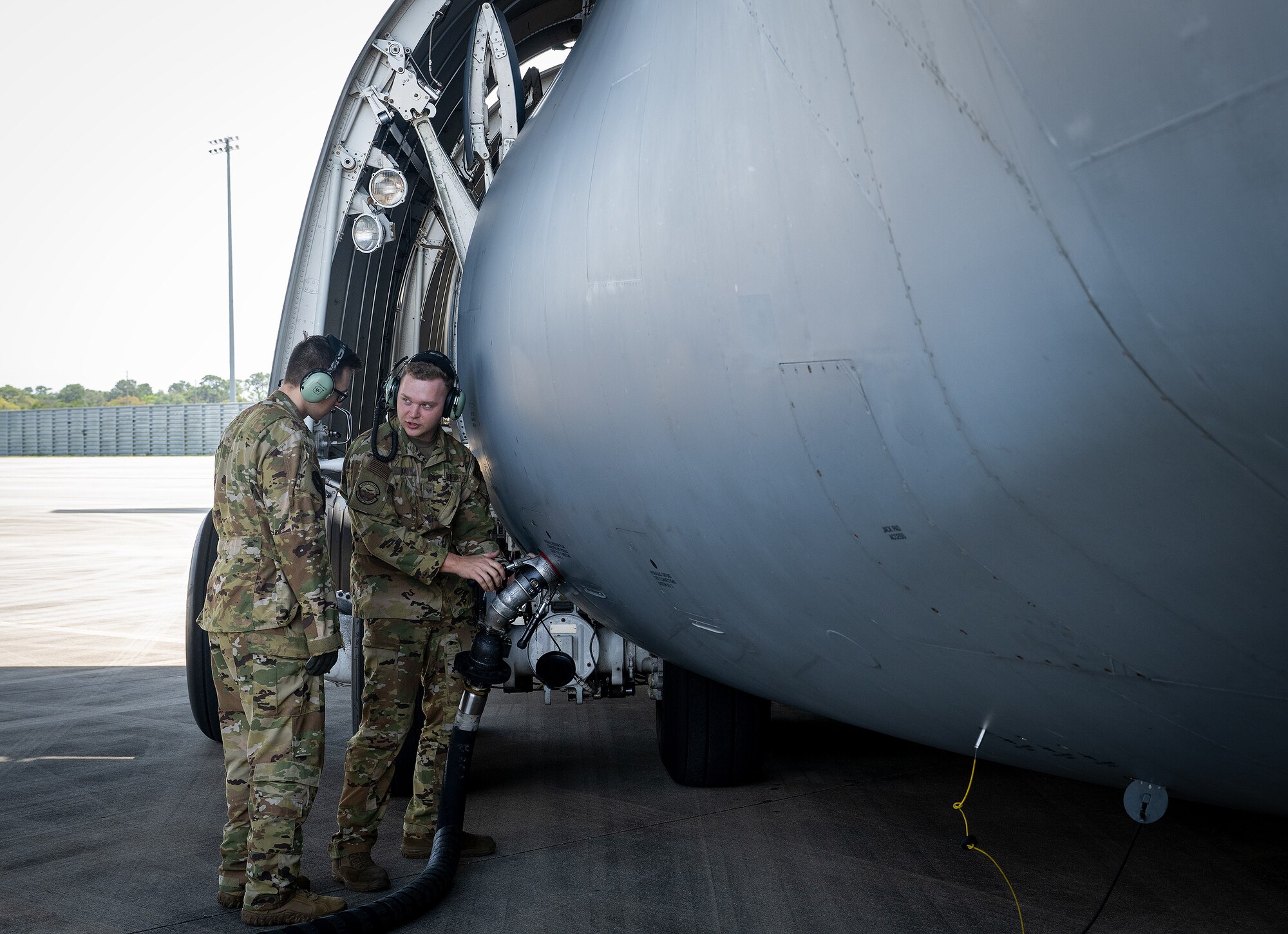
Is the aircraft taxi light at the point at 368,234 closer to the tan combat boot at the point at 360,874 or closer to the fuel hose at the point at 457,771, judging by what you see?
the fuel hose at the point at 457,771

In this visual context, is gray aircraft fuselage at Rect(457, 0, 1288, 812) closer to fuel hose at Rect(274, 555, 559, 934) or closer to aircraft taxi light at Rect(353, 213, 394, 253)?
fuel hose at Rect(274, 555, 559, 934)

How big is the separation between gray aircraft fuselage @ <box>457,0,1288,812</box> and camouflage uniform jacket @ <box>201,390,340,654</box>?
3.66 feet

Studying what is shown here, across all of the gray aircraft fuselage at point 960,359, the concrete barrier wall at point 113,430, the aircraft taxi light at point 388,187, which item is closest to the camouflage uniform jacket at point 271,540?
the gray aircraft fuselage at point 960,359

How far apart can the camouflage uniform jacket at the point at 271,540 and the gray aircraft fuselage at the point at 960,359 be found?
43.9 inches

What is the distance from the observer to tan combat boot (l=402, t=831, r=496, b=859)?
3.71 m

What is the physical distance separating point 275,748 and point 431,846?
82 centimetres

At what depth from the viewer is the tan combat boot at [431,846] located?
371 cm

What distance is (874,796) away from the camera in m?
4.49

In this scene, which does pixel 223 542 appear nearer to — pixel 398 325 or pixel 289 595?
pixel 289 595

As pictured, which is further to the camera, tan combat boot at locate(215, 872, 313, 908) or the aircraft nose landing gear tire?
the aircraft nose landing gear tire

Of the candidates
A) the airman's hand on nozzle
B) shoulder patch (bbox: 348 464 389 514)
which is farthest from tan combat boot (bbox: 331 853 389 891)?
shoulder patch (bbox: 348 464 389 514)

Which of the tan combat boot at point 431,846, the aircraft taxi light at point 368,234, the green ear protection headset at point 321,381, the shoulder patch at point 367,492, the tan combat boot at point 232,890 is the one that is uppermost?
the aircraft taxi light at point 368,234

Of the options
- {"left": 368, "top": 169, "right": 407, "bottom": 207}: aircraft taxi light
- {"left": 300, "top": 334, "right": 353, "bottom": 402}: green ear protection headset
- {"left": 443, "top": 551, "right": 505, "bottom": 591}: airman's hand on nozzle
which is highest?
{"left": 368, "top": 169, "right": 407, "bottom": 207}: aircraft taxi light

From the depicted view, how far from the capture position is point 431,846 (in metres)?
3.69
